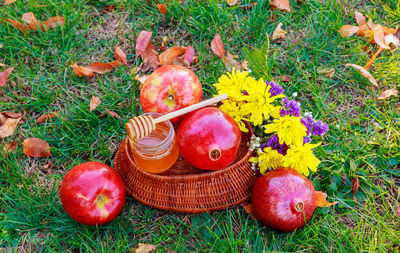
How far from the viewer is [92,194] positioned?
5.97 ft

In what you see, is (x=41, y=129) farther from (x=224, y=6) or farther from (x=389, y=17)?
(x=389, y=17)

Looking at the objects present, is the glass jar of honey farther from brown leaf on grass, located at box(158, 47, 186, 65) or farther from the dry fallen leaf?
the dry fallen leaf

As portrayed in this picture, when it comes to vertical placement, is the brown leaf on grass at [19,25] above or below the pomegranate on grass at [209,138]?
below

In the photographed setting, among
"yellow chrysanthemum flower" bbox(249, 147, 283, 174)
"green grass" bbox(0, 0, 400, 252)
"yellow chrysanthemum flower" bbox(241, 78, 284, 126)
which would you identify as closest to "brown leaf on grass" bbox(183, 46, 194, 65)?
"green grass" bbox(0, 0, 400, 252)

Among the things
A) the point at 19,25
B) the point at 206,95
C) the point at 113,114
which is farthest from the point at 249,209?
the point at 19,25

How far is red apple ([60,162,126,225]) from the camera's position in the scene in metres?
1.82

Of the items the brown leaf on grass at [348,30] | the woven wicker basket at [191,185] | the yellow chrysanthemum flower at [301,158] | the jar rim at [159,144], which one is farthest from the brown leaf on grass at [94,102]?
the brown leaf on grass at [348,30]

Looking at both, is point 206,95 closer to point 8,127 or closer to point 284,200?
point 284,200

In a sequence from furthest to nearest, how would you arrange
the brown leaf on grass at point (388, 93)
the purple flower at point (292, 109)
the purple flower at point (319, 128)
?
the brown leaf on grass at point (388, 93) → the purple flower at point (319, 128) → the purple flower at point (292, 109)

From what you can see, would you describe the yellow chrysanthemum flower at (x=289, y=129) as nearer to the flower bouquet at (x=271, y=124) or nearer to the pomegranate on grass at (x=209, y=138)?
the flower bouquet at (x=271, y=124)

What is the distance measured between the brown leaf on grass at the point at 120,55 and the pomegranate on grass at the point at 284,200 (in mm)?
1577

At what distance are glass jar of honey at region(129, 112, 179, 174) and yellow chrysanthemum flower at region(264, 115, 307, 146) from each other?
52cm

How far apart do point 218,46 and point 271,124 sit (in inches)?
48.5

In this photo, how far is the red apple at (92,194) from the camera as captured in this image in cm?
182
